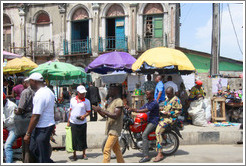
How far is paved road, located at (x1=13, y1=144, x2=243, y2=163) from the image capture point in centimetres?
597

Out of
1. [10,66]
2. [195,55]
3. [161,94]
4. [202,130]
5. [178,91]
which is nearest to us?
[202,130]

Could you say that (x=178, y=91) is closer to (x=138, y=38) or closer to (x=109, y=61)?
(x=109, y=61)

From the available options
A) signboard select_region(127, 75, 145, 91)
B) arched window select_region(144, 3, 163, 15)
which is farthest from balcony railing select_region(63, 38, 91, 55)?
signboard select_region(127, 75, 145, 91)

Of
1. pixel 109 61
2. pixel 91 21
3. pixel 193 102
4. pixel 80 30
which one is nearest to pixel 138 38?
pixel 91 21

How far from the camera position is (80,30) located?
21328 mm

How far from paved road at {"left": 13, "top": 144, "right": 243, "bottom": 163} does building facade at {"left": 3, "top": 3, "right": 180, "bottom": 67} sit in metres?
12.0

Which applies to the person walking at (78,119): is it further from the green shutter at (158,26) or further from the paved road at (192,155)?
the green shutter at (158,26)

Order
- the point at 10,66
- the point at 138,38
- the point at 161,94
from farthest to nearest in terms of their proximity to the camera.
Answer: the point at 138,38, the point at 10,66, the point at 161,94

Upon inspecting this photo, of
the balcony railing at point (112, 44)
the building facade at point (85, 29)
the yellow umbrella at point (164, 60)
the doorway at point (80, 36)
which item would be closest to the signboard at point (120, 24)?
the building facade at point (85, 29)

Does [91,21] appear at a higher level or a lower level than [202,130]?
higher

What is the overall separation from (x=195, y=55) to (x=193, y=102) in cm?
1250

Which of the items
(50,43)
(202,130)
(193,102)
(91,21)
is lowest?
(202,130)

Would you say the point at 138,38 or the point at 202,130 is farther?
the point at 138,38

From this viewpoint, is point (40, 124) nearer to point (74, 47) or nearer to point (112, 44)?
point (112, 44)
